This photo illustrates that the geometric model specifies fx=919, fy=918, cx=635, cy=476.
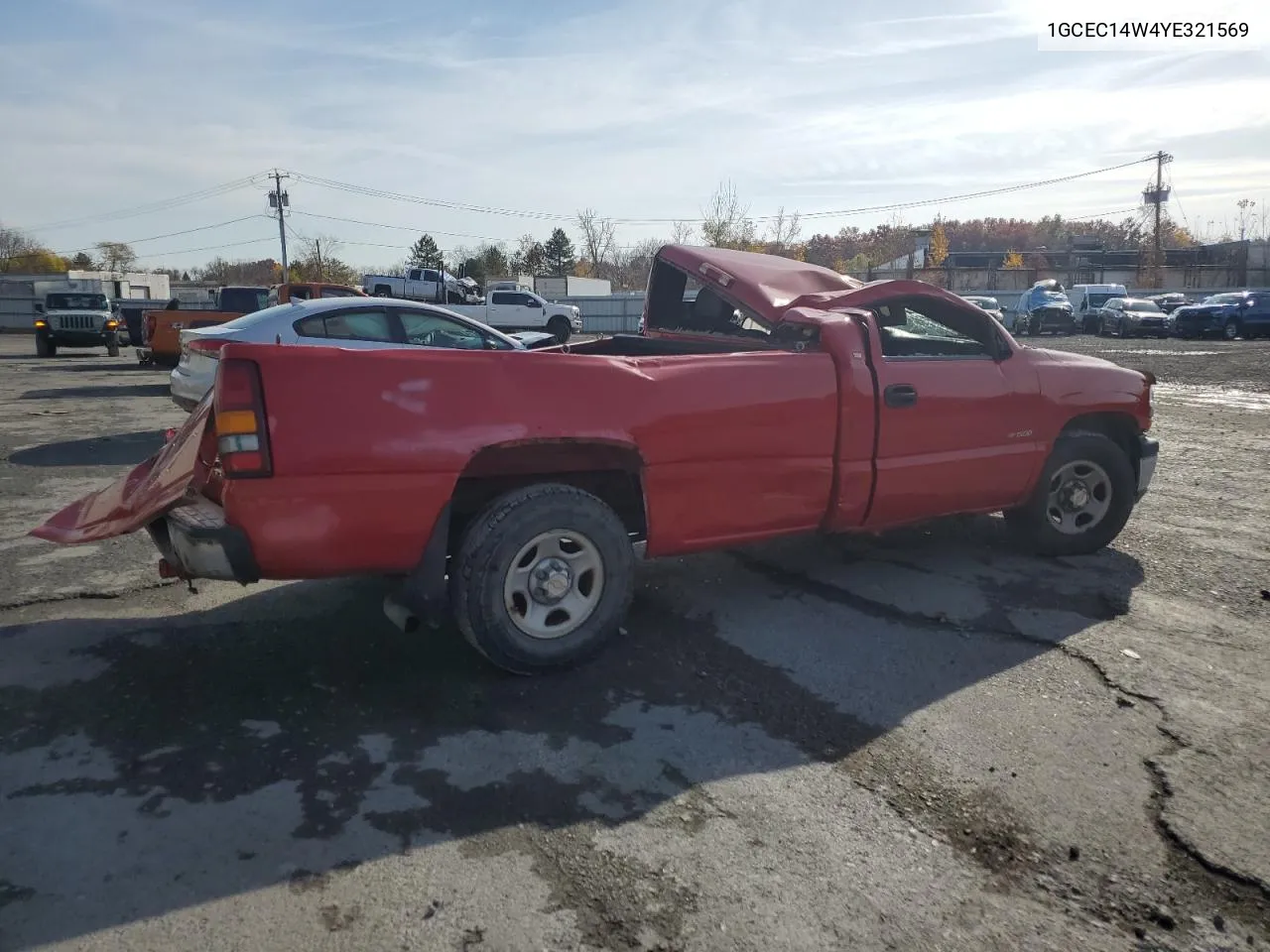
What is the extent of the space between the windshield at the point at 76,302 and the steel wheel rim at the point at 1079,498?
92.4ft

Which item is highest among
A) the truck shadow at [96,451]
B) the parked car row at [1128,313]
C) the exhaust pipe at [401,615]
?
the parked car row at [1128,313]

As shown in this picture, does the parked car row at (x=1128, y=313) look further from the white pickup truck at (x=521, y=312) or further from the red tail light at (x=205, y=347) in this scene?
the red tail light at (x=205, y=347)

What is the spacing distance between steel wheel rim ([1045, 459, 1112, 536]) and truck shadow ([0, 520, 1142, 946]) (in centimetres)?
51

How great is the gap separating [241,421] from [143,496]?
1257mm

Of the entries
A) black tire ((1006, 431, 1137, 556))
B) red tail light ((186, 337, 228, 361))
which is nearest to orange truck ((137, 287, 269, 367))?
red tail light ((186, 337, 228, 361))

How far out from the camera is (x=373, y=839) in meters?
2.78

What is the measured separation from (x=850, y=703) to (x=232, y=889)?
7.74ft

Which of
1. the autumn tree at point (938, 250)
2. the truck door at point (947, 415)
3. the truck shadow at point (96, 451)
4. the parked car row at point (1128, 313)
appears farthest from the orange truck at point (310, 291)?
the autumn tree at point (938, 250)

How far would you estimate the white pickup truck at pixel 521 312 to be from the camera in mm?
35125

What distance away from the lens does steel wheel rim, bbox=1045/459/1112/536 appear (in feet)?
18.9

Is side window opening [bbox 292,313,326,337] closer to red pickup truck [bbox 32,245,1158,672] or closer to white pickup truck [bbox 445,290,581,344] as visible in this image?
red pickup truck [bbox 32,245,1158,672]

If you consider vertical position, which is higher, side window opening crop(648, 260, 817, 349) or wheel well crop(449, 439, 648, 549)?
side window opening crop(648, 260, 817, 349)

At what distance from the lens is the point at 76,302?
2673 cm

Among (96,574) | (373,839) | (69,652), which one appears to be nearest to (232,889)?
(373,839)
